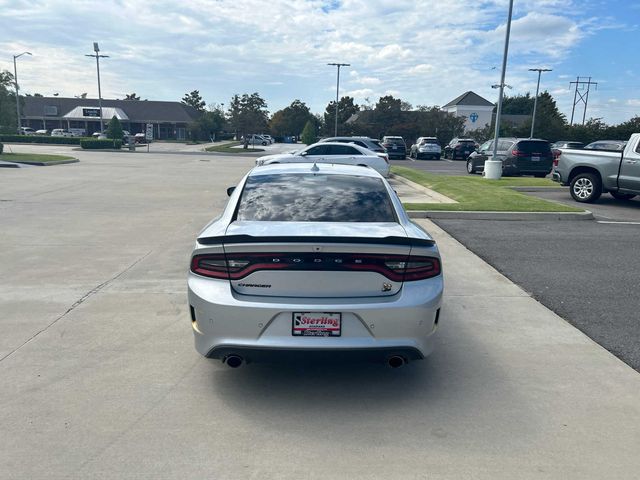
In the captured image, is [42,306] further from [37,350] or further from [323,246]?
[323,246]

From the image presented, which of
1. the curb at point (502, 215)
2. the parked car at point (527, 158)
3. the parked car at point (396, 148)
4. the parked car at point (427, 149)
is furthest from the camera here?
the parked car at point (427, 149)

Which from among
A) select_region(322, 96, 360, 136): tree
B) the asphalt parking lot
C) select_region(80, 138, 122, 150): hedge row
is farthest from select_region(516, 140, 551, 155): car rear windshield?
select_region(322, 96, 360, 136): tree

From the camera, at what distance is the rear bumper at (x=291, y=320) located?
3.53 m

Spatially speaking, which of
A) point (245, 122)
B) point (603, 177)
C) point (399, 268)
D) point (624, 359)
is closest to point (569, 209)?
point (603, 177)

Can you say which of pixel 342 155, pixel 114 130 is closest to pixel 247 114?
pixel 114 130

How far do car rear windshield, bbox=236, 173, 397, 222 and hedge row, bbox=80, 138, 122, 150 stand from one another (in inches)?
1861

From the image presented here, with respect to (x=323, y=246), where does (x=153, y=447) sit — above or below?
below

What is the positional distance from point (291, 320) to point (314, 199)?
4.43ft

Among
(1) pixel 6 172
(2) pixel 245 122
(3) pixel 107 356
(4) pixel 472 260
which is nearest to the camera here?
(3) pixel 107 356

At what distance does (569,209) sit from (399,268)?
967cm

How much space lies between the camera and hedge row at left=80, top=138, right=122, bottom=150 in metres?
47.1

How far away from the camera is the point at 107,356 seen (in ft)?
14.7

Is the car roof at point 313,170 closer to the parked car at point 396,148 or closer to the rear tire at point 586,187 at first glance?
the rear tire at point 586,187

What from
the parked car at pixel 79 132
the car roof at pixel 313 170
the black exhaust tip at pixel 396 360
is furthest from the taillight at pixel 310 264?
the parked car at pixel 79 132
